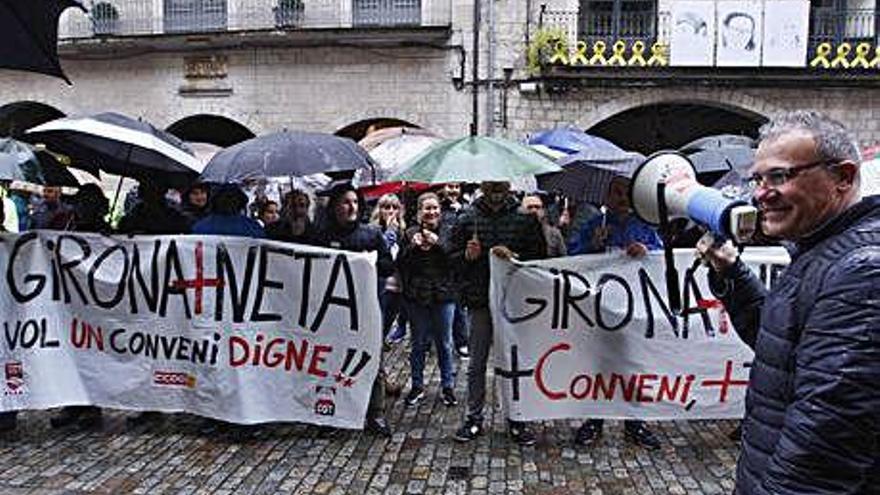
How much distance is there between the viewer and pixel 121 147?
6.98 metres

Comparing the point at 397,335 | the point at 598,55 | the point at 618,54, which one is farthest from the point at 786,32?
the point at 397,335

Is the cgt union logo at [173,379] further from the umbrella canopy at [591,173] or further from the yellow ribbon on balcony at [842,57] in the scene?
the yellow ribbon on balcony at [842,57]

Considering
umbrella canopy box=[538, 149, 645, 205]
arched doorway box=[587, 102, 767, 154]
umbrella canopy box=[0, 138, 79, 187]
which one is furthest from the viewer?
arched doorway box=[587, 102, 767, 154]

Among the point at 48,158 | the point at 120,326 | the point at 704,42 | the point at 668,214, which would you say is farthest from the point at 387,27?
the point at 668,214

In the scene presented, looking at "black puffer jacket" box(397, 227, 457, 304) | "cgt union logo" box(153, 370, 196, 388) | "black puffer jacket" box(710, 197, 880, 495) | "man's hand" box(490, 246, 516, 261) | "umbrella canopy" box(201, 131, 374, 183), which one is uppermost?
"umbrella canopy" box(201, 131, 374, 183)

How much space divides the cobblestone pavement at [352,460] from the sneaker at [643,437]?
0.08 meters

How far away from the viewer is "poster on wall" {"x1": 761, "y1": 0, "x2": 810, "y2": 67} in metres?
17.2

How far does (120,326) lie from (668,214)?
4.93 m

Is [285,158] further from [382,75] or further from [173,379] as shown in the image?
[382,75]

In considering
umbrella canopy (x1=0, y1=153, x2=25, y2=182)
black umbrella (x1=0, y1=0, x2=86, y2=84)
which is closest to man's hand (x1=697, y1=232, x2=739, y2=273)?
black umbrella (x1=0, y1=0, x2=86, y2=84)

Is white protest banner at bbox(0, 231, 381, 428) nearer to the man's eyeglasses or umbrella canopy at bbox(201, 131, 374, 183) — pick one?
umbrella canopy at bbox(201, 131, 374, 183)

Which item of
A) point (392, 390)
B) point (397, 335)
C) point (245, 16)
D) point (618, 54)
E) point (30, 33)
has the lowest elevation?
point (397, 335)

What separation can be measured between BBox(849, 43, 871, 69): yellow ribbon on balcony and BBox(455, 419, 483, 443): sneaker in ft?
48.4

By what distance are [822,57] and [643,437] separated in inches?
556
